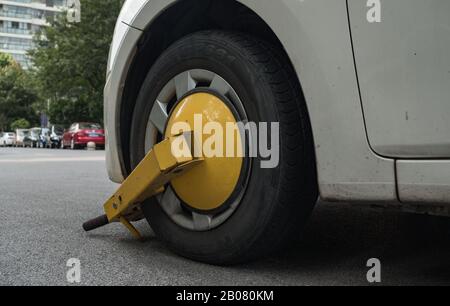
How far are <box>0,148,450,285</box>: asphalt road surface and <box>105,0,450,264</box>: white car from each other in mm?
145

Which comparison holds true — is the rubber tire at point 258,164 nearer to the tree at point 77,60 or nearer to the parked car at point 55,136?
the tree at point 77,60

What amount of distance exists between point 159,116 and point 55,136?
2814 cm

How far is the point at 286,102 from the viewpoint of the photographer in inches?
75.8

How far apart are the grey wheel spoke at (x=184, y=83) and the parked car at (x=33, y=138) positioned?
1289 inches

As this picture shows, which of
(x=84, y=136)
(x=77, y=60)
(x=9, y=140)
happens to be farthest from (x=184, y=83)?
(x=9, y=140)

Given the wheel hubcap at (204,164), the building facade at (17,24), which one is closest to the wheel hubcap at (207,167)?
the wheel hubcap at (204,164)

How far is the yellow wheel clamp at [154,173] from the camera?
6.99ft

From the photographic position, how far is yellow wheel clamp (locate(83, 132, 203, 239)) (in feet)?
6.99

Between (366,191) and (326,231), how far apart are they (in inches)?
51.3

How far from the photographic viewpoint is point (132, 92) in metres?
2.57

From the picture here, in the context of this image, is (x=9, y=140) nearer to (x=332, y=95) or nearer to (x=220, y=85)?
(x=220, y=85)
